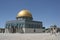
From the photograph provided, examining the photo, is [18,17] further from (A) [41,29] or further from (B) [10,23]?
(A) [41,29]

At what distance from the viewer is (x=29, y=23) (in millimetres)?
45656

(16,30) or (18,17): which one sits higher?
(18,17)

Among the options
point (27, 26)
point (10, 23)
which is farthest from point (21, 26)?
point (10, 23)

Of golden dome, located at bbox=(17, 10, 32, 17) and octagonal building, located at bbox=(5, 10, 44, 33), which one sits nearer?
octagonal building, located at bbox=(5, 10, 44, 33)

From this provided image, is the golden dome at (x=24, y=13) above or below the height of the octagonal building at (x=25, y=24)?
above

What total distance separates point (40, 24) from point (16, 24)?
26.0ft

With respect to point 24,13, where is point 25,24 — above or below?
below

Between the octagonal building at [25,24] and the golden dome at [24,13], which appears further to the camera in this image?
the golden dome at [24,13]

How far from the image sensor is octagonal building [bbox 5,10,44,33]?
44.7m

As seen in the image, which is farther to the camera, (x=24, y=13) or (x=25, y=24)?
(x=24, y=13)

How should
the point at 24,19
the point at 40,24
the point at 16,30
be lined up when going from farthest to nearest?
the point at 40,24 < the point at 24,19 < the point at 16,30

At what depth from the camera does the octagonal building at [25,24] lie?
44719 mm

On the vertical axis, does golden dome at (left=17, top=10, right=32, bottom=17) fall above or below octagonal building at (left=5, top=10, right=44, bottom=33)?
above

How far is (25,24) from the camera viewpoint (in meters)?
44.7
